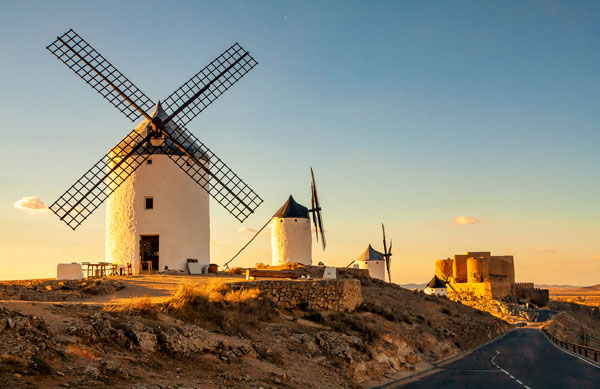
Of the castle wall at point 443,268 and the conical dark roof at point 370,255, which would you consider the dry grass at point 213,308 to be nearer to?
the conical dark roof at point 370,255

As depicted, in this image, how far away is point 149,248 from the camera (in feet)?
99.6

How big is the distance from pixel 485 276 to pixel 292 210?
120ft

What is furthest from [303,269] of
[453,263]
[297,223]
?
[453,263]

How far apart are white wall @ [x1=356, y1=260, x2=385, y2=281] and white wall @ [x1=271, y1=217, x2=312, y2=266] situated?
16835 millimetres

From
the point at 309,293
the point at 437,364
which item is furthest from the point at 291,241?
the point at 437,364

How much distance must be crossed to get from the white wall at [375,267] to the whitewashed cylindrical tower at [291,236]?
1683 centimetres

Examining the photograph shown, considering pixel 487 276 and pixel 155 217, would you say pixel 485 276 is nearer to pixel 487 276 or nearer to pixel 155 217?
pixel 487 276

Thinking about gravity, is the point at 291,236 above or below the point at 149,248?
above

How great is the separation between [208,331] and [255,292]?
5.40 meters

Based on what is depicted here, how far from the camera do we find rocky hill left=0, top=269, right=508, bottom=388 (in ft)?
39.2

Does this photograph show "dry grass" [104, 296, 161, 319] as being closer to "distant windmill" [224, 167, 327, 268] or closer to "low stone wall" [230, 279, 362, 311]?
"low stone wall" [230, 279, 362, 311]

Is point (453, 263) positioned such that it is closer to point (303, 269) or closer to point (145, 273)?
point (303, 269)

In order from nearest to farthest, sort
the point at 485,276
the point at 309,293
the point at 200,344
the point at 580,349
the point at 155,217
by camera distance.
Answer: the point at 200,344, the point at 309,293, the point at 580,349, the point at 155,217, the point at 485,276

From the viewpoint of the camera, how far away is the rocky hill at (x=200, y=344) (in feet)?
39.2
